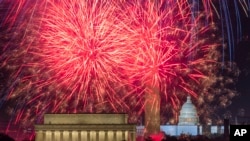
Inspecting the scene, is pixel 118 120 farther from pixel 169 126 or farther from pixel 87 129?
pixel 169 126

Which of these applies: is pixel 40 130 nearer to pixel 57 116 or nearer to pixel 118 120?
pixel 57 116

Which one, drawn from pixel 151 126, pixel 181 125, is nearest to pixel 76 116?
pixel 151 126

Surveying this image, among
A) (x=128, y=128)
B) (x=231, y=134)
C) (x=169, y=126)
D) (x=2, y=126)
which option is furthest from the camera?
(x=169, y=126)

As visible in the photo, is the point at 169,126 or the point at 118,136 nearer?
the point at 118,136

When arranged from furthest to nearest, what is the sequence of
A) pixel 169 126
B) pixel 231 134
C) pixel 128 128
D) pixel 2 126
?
pixel 169 126, pixel 2 126, pixel 128 128, pixel 231 134

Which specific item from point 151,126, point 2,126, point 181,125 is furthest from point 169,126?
point 151,126

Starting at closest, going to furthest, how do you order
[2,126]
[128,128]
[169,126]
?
[128,128] → [2,126] → [169,126]

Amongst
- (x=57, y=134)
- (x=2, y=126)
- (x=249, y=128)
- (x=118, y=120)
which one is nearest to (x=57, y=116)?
(x=57, y=134)

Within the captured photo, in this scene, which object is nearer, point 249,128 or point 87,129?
point 249,128
